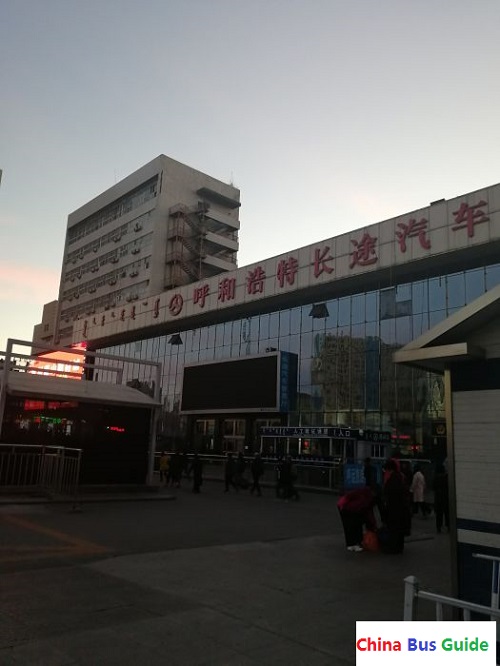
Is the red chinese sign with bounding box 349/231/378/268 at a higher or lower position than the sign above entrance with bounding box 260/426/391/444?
higher

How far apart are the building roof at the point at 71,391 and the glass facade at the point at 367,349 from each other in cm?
1240

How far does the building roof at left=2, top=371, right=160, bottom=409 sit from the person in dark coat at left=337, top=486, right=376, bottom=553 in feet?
35.5

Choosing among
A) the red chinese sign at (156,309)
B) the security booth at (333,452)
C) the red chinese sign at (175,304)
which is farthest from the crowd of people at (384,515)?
the red chinese sign at (156,309)

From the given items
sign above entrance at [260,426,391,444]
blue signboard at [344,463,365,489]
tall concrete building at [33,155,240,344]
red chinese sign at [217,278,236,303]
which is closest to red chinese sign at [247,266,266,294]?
red chinese sign at [217,278,236,303]

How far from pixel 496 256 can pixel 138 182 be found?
49339 millimetres

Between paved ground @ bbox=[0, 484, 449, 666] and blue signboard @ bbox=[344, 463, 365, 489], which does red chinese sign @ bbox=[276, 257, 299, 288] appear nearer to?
blue signboard @ bbox=[344, 463, 365, 489]

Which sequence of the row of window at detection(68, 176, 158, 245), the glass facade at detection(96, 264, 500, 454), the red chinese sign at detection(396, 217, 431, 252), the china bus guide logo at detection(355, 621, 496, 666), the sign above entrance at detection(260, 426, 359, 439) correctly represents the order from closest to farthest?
the china bus guide logo at detection(355, 621, 496, 666), the sign above entrance at detection(260, 426, 359, 439), the glass facade at detection(96, 264, 500, 454), the red chinese sign at detection(396, 217, 431, 252), the row of window at detection(68, 176, 158, 245)

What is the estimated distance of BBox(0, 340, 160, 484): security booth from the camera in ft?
55.5

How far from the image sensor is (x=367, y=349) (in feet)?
98.5

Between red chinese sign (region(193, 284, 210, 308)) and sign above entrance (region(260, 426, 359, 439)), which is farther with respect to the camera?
red chinese sign (region(193, 284, 210, 308))

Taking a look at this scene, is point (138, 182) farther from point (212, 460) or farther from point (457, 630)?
point (457, 630)

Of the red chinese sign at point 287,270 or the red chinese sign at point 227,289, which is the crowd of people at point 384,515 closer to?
the red chinese sign at point 287,270

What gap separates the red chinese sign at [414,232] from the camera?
2708 cm

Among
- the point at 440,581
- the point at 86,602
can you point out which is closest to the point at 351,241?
the point at 440,581
